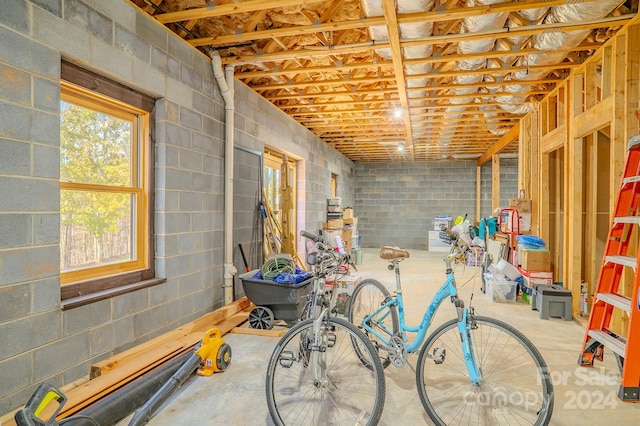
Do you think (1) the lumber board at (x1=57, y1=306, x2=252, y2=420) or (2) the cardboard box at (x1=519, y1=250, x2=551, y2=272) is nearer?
(1) the lumber board at (x1=57, y1=306, x2=252, y2=420)

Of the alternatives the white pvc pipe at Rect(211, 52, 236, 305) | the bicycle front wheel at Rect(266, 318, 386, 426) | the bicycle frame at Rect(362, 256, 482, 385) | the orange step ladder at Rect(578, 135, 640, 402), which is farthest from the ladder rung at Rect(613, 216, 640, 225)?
the white pvc pipe at Rect(211, 52, 236, 305)

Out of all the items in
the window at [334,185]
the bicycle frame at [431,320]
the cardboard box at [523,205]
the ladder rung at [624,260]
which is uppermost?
the window at [334,185]

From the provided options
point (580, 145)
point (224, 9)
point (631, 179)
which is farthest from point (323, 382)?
point (580, 145)

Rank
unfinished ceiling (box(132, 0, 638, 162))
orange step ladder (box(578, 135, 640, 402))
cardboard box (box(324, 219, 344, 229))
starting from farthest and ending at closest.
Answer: cardboard box (box(324, 219, 344, 229)) < unfinished ceiling (box(132, 0, 638, 162)) < orange step ladder (box(578, 135, 640, 402))

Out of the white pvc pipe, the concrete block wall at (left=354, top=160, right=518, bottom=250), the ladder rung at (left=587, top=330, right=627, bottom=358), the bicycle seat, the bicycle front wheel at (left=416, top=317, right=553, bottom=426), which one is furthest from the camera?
the concrete block wall at (left=354, top=160, right=518, bottom=250)

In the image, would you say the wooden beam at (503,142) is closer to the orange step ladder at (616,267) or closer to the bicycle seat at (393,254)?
the orange step ladder at (616,267)

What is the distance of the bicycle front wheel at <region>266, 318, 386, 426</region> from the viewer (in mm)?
1734

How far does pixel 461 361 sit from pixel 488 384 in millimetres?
303

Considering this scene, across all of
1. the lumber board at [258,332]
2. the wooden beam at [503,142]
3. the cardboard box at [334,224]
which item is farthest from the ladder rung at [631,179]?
the cardboard box at [334,224]

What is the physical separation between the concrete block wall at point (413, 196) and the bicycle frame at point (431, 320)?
8.57 metres

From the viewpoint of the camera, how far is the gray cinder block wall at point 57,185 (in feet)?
5.87

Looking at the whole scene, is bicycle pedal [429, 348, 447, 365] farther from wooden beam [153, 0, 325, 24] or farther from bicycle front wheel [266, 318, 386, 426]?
wooden beam [153, 0, 325, 24]

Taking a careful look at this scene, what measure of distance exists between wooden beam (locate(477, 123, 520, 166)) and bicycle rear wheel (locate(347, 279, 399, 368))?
4.79m

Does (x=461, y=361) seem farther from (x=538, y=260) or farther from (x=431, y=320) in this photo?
(x=538, y=260)
